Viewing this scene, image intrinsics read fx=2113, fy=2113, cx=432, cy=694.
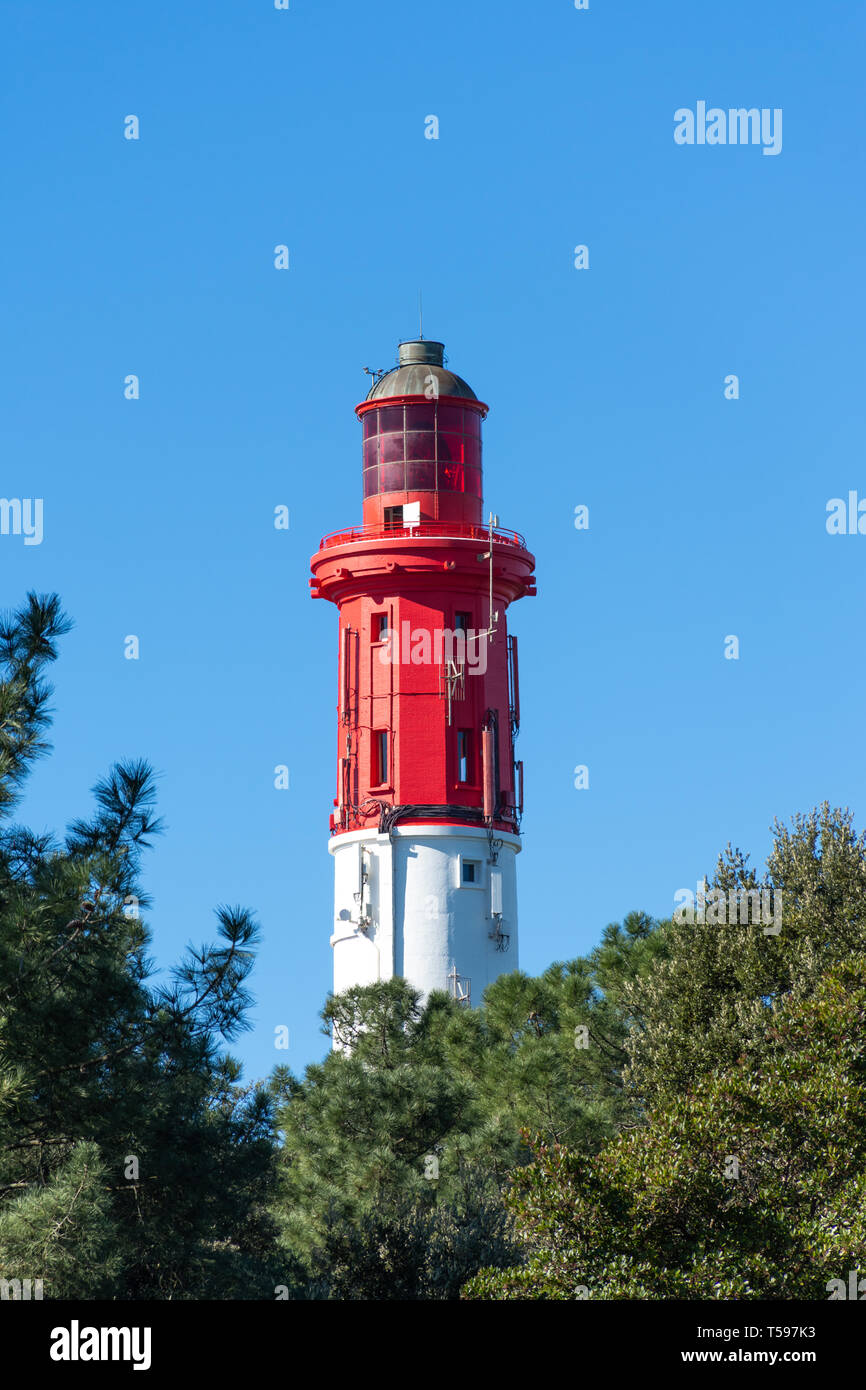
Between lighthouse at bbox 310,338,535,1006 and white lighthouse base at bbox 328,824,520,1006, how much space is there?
0.12 feet

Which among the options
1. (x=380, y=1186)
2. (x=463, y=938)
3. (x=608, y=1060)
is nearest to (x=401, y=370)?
(x=463, y=938)

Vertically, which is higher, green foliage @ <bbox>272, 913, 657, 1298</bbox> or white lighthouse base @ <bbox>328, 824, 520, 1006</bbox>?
white lighthouse base @ <bbox>328, 824, 520, 1006</bbox>

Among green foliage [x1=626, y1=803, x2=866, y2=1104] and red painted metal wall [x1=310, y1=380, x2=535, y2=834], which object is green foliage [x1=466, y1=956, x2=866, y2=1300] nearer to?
green foliage [x1=626, y1=803, x2=866, y2=1104]

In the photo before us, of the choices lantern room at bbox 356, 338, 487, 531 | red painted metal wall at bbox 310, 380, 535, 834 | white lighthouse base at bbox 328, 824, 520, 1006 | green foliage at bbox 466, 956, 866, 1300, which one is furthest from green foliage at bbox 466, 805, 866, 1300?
lantern room at bbox 356, 338, 487, 531

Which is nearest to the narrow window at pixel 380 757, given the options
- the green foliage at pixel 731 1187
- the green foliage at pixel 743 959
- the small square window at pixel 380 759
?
the small square window at pixel 380 759

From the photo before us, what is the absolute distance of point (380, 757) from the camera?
57.7 metres

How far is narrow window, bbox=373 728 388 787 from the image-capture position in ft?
189

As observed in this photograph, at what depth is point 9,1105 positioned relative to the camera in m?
23.1

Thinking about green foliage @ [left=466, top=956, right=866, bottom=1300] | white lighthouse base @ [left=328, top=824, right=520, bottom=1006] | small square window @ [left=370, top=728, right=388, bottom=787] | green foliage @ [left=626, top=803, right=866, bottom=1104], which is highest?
small square window @ [left=370, top=728, right=388, bottom=787]

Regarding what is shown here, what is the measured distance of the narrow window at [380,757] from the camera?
189 feet

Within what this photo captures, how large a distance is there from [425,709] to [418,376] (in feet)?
32.6

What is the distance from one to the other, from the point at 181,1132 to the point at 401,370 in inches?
1482

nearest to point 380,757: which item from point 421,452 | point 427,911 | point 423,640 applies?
point 423,640
